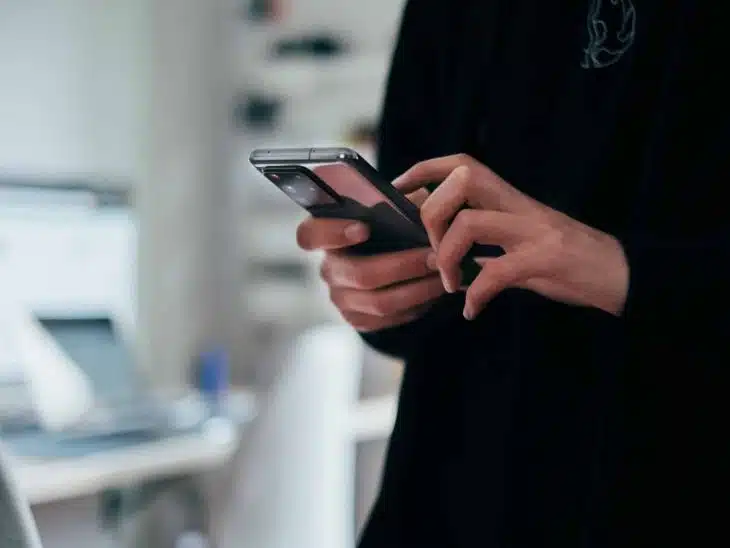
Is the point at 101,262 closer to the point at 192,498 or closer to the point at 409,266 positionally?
the point at 192,498

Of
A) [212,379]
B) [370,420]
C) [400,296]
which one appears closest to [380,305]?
[400,296]

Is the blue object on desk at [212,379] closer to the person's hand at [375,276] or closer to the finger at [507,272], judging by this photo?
the person's hand at [375,276]

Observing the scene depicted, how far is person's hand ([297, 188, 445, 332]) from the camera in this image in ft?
1.86

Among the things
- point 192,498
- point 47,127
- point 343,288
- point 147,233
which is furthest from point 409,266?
point 147,233

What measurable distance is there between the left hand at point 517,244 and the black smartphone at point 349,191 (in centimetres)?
3

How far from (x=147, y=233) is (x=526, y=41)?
1.87 meters

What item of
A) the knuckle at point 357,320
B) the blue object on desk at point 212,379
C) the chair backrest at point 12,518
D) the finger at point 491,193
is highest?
the finger at point 491,193

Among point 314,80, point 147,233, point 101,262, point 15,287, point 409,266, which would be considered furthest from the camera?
point 314,80

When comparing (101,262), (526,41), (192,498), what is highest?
(526,41)

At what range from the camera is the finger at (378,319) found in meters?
0.60

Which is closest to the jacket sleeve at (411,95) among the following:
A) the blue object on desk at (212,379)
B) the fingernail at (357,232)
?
the fingernail at (357,232)

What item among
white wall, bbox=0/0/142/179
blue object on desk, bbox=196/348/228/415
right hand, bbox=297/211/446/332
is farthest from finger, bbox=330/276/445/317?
white wall, bbox=0/0/142/179

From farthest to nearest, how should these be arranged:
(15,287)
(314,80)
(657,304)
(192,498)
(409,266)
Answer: (314,80) → (15,287) → (192,498) → (409,266) → (657,304)

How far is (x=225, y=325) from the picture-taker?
2.68 m
